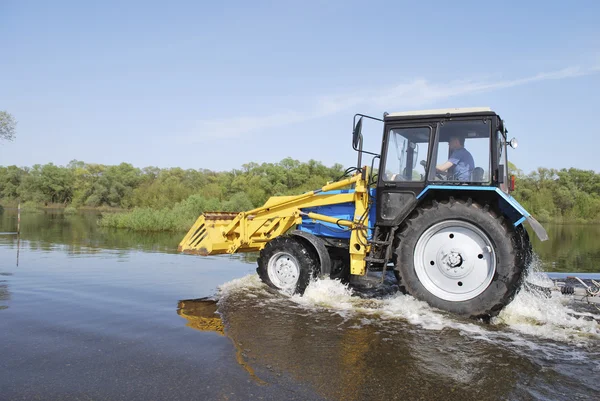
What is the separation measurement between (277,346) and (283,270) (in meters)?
2.76

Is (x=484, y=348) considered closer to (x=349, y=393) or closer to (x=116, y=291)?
(x=349, y=393)

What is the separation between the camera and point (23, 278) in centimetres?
791

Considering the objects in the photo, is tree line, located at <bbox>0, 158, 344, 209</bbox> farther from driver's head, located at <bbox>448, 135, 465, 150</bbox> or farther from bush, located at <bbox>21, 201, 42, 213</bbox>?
driver's head, located at <bbox>448, 135, 465, 150</bbox>

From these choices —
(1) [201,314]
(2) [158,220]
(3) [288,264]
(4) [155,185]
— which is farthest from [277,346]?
(4) [155,185]

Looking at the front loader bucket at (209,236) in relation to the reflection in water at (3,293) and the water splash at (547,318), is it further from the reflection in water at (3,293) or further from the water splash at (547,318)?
the water splash at (547,318)

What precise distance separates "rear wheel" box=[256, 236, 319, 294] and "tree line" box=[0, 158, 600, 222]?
22513 mm

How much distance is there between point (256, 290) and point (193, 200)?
23682 mm

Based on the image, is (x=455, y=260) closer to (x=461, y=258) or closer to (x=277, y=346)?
(x=461, y=258)

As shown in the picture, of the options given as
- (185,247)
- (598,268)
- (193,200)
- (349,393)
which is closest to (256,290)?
(185,247)

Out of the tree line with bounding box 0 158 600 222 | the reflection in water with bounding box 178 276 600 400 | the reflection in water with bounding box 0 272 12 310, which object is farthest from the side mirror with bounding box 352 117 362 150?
the tree line with bounding box 0 158 600 222

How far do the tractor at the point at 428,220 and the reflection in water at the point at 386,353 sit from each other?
0.50m

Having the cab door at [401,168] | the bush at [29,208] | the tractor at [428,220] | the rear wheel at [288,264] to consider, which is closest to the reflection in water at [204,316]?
the rear wheel at [288,264]

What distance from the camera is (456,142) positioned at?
6.06m

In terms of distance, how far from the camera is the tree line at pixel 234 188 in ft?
122
